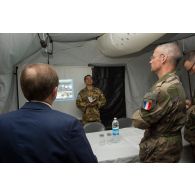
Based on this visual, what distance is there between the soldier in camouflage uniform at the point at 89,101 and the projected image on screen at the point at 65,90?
23 cm

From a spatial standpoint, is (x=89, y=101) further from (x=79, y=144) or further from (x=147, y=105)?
(x=79, y=144)

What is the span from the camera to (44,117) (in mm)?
743

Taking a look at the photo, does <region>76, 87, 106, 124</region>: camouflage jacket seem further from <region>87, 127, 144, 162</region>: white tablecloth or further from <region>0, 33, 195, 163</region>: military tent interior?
<region>87, 127, 144, 162</region>: white tablecloth

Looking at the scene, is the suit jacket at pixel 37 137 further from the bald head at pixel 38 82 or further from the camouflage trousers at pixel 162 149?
the camouflage trousers at pixel 162 149

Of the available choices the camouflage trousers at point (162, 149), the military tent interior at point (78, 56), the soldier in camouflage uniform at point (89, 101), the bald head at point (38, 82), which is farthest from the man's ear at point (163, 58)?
the soldier in camouflage uniform at point (89, 101)

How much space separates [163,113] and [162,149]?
251 millimetres

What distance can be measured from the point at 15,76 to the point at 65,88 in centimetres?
81

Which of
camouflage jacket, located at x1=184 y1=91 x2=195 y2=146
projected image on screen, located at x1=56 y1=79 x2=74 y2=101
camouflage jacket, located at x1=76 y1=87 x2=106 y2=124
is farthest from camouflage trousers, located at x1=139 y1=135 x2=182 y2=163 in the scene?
projected image on screen, located at x1=56 y1=79 x2=74 y2=101

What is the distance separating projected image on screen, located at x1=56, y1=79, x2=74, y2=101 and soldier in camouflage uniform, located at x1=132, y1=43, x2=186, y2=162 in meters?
2.37

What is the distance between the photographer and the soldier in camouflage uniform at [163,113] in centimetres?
126

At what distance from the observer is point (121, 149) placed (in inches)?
67.1

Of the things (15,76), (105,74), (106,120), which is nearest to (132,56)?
(105,74)

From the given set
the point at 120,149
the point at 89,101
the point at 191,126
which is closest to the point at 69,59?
the point at 89,101
